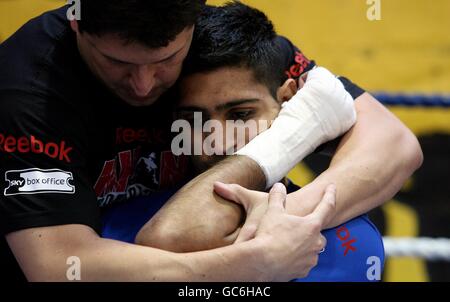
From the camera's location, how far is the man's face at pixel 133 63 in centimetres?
117

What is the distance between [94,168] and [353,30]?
131cm

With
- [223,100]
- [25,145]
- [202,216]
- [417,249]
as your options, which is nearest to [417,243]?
[417,249]

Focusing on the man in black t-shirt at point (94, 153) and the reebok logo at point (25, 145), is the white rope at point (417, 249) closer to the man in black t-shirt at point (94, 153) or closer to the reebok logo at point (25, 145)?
the man in black t-shirt at point (94, 153)

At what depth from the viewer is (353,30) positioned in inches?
94.2

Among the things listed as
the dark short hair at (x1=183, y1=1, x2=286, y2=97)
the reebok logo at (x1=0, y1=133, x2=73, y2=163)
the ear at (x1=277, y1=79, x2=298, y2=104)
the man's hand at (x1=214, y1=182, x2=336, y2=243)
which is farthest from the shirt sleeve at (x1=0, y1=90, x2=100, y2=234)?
the ear at (x1=277, y1=79, x2=298, y2=104)

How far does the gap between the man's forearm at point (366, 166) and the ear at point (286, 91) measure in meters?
0.14

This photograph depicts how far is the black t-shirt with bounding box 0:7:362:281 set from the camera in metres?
1.15

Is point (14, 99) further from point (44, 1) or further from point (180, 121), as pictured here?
point (44, 1)

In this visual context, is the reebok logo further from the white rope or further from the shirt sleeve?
the white rope

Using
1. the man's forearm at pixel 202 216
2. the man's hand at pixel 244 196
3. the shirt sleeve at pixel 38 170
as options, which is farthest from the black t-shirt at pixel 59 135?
the man's hand at pixel 244 196

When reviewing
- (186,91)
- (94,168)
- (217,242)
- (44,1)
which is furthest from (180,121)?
(44,1)

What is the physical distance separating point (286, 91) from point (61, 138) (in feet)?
1.61

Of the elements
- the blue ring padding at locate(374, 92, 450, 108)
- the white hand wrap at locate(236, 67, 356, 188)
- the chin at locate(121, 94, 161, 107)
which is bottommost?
the blue ring padding at locate(374, 92, 450, 108)

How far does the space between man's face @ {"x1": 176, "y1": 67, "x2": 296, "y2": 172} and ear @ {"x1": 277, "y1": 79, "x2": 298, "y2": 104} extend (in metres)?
0.06
